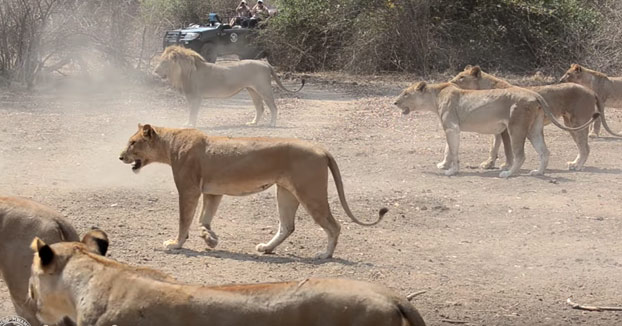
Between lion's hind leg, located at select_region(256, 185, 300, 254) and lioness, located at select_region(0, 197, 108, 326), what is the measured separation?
3337 millimetres

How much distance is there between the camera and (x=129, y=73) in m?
25.2

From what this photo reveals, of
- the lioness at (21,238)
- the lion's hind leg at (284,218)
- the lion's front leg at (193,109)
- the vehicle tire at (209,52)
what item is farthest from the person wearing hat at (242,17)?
the lioness at (21,238)

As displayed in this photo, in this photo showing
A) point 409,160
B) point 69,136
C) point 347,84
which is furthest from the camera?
point 347,84

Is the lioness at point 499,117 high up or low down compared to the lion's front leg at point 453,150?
up

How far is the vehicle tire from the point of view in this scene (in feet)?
98.7

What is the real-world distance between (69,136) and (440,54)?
48.0 ft

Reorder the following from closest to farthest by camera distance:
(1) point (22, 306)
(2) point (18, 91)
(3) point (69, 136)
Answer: (1) point (22, 306), (3) point (69, 136), (2) point (18, 91)

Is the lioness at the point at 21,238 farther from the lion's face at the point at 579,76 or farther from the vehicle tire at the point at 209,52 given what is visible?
the vehicle tire at the point at 209,52

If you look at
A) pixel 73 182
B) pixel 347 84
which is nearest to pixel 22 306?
pixel 73 182

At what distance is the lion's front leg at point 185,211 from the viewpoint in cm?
964

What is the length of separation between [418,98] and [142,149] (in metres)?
6.54

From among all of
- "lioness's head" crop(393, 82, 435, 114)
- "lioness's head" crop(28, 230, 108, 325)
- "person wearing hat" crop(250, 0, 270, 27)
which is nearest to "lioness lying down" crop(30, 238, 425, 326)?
"lioness's head" crop(28, 230, 108, 325)

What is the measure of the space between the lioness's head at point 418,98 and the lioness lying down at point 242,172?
6.11 m

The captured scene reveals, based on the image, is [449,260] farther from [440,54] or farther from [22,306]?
[440,54]
